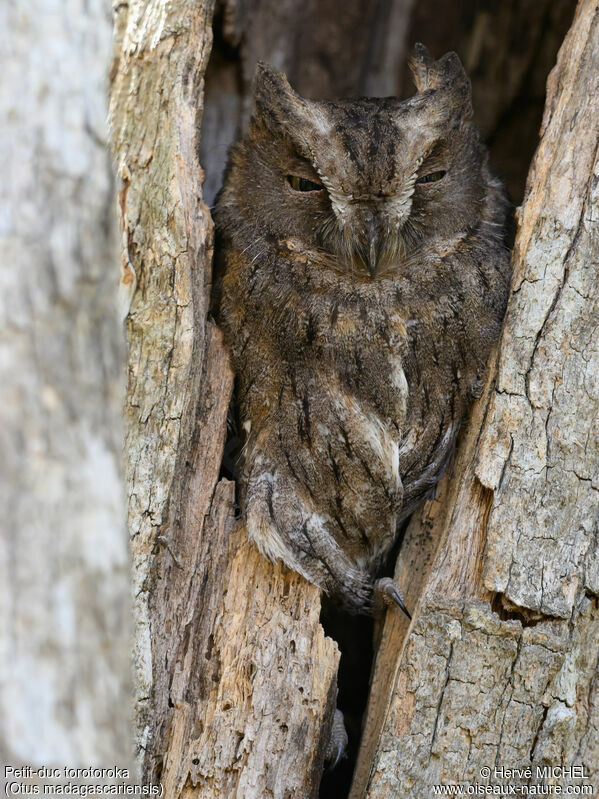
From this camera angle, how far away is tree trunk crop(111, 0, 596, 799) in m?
1.94

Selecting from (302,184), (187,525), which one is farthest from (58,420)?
(302,184)

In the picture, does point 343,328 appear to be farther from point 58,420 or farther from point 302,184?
point 58,420

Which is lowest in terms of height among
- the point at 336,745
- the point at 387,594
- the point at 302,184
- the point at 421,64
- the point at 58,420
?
the point at 336,745

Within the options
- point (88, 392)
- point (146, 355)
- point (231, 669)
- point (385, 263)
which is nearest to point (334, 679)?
point (231, 669)

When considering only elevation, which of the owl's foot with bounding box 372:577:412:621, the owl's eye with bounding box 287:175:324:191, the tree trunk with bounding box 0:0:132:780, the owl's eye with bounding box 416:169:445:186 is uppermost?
the owl's eye with bounding box 416:169:445:186

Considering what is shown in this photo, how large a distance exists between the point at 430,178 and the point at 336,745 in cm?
158

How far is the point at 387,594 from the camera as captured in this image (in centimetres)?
225

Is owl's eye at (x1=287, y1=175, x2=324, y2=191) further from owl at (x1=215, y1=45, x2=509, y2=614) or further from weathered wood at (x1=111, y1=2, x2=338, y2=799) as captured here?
weathered wood at (x1=111, y1=2, x2=338, y2=799)

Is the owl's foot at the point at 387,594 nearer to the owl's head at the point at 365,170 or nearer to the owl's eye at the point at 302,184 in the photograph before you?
the owl's head at the point at 365,170

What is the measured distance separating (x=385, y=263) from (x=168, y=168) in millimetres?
632

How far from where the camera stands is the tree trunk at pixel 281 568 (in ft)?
6.35

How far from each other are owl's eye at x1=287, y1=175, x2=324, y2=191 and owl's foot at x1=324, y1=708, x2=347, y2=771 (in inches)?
56.5

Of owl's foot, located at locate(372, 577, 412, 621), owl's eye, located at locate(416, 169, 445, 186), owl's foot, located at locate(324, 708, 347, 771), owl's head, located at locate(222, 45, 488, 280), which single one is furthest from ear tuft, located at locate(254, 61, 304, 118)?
owl's foot, located at locate(324, 708, 347, 771)

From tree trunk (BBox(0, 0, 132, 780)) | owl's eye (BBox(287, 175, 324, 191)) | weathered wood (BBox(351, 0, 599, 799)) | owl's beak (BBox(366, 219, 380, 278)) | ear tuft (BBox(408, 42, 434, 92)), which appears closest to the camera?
tree trunk (BBox(0, 0, 132, 780))
